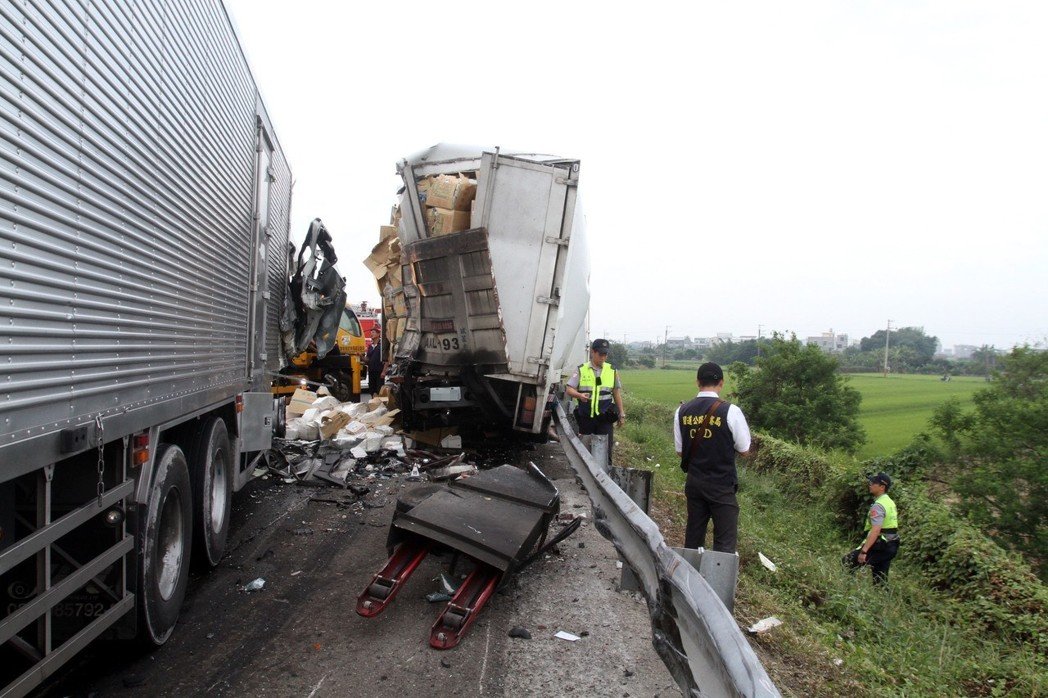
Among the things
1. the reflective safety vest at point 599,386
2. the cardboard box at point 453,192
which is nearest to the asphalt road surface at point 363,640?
the reflective safety vest at point 599,386

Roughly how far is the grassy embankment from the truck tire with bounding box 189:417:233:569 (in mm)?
3600

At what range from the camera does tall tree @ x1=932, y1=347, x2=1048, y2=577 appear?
43.0 ft

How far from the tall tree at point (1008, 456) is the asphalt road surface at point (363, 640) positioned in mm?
11672

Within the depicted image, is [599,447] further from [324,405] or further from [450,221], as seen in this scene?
[324,405]

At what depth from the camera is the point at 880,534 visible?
8.12 metres

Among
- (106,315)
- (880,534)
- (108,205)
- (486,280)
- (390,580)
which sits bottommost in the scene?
(880,534)

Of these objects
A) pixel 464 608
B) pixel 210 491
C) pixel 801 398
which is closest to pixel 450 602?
pixel 464 608

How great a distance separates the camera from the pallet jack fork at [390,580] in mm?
4098

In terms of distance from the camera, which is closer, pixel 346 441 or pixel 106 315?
pixel 106 315

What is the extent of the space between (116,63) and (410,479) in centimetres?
576

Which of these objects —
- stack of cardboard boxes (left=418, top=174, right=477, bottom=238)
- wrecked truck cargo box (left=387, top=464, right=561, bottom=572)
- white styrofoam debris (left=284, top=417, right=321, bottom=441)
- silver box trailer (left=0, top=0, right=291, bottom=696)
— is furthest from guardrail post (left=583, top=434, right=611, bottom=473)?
white styrofoam debris (left=284, top=417, right=321, bottom=441)

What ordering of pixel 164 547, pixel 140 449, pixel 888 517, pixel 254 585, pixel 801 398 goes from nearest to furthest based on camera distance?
pixel 140 449 → pixel 164 547 → pixel 254 585 → pixel 888 517 → pixel 801 398

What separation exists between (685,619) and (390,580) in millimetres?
2048

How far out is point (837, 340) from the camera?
11931cm
